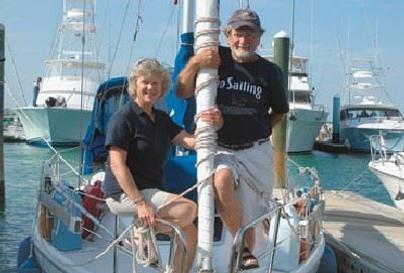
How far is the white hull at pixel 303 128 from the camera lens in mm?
43531

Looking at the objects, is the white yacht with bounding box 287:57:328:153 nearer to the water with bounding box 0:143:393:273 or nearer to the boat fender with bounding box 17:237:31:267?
the water with bounding box 0:143:393:273

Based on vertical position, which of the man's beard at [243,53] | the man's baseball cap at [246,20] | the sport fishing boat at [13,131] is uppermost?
the man's baseball cap at [246,20]

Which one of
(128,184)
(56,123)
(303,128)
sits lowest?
(303,128)

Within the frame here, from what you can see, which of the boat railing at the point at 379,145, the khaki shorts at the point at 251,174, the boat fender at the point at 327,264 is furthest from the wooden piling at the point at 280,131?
the khaki shorts at the point at 251,174

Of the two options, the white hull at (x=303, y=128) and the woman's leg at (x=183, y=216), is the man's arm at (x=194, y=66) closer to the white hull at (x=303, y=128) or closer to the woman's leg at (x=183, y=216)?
the woman's leg at (x=183, y=216)

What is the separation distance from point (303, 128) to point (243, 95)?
39843 millimetres

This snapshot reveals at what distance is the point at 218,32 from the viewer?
16.9ft

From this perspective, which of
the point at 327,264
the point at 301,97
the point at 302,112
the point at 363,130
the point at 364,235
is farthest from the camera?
the point at 363,130

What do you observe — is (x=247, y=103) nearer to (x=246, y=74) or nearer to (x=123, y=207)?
(x=246, y=74)

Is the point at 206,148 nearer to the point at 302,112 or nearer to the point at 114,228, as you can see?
the point at 114,228

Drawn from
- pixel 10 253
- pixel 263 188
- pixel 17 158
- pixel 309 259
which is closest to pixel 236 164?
pixel 263 188

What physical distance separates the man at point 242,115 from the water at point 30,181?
626 cm

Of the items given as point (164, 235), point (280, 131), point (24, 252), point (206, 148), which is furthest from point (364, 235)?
point (206, 148)

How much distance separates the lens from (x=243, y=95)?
17.5 ft
